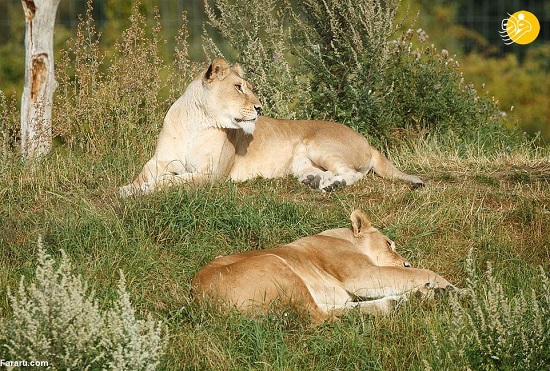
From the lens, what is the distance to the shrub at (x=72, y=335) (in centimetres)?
467

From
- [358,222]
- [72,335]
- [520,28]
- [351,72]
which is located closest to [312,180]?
[351,72]

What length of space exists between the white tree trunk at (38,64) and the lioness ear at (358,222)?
3.35m

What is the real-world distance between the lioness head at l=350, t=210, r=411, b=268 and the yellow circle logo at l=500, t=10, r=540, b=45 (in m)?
8.41

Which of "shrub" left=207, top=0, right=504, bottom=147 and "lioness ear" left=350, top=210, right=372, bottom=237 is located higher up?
"shrub" left=207, top=0, right=504, bottom=147

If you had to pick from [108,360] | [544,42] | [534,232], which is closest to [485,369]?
[108,360]

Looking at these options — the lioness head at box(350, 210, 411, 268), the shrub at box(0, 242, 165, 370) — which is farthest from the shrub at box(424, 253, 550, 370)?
the lioness head at box(350, 210, 411, 268)

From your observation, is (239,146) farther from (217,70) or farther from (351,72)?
(351,72)

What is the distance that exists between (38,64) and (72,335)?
496cm

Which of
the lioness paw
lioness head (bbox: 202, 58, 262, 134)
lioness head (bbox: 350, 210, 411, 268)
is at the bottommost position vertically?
the lioness paw

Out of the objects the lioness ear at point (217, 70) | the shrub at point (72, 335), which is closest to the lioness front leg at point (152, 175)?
the lioness ear at point (217, 70)

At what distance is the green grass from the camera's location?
5.50 metres

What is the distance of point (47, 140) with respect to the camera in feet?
29.1

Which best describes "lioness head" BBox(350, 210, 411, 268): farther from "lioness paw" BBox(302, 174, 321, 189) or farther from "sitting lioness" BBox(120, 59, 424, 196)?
"lioness paw" BBox(302, 174, 321, 189)

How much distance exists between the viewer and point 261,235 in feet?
23.2
